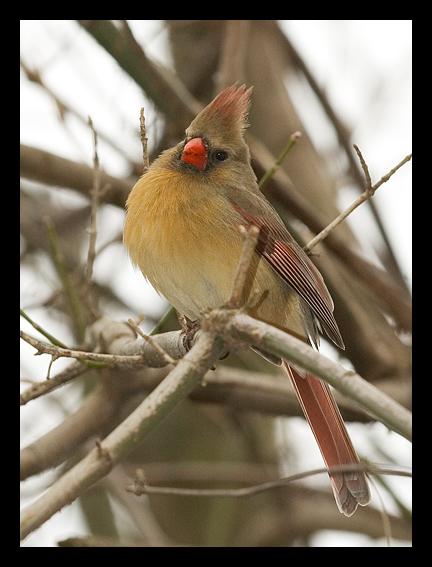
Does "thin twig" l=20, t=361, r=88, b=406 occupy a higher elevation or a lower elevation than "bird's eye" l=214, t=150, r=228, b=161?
lower

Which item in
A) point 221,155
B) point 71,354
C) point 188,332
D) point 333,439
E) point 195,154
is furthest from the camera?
point 221,155

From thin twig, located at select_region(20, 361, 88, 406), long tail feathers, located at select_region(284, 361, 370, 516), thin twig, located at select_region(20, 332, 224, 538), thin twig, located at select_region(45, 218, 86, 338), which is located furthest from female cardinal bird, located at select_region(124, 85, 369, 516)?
thin twig, located at select_region(20, 332, 224, 538)

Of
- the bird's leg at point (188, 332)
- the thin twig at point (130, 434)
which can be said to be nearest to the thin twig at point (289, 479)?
the thin twig at point (130, 434)

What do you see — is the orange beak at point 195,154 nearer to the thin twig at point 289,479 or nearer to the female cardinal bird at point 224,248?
the female cardinal bird at point 224,248

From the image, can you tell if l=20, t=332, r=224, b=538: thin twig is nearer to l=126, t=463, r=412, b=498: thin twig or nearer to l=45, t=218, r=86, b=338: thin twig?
l=126, t=463, r=412, b=498: thin twig

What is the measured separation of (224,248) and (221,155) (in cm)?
59

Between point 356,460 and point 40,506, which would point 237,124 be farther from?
point 40,506

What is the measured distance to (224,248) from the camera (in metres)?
2.53

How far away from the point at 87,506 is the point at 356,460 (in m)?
2.03

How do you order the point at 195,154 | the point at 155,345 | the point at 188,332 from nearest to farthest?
1. the point at 155,345
2. the point at 188,332
3. the point at 195,154

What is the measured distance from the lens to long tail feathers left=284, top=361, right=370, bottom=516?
2309 millimetres

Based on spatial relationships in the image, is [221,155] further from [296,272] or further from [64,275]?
[64,275]

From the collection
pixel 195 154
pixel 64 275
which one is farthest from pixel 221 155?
pixel 64 275
